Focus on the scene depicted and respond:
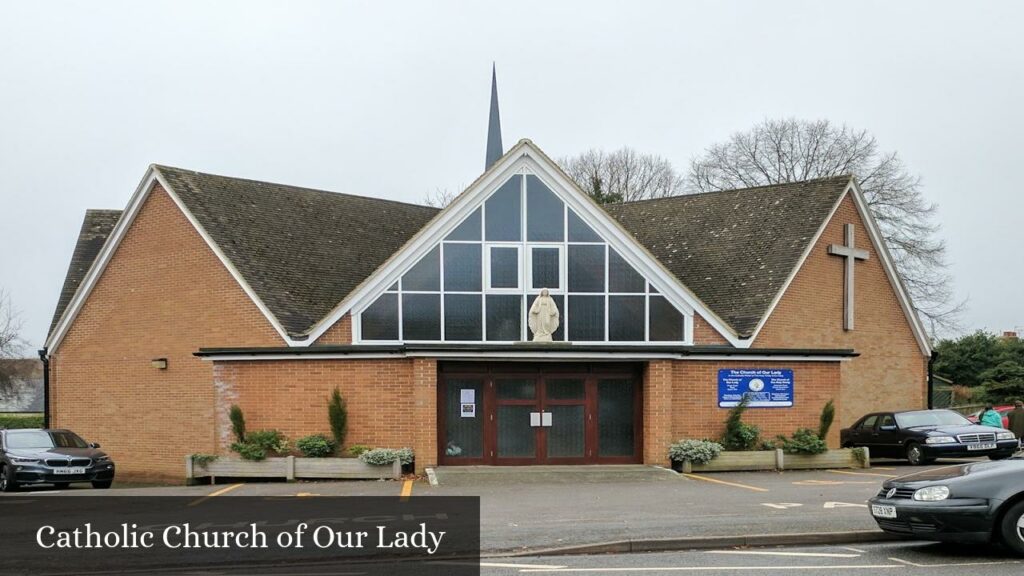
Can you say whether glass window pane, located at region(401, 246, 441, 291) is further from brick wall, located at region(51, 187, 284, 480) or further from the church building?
brick wall, located at region(51, 187, 284, 480)

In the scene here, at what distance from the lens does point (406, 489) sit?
2030 cm

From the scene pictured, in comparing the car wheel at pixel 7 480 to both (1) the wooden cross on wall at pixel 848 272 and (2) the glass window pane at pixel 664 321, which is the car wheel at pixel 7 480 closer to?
(2) the glass window pane at pixel 664 321

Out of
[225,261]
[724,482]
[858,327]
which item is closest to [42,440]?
[225,261]

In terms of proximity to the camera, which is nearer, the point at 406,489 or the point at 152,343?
the point at 406,489

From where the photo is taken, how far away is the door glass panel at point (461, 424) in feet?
77.7

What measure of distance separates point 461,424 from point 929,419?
12548 mm

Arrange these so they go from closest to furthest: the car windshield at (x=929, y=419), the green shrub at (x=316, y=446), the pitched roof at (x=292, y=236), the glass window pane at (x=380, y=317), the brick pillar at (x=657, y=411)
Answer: the green shrub at (x=316, y=446)
the brick pillar at (x=657, y=411)
the glass window pane at (x=380, y=317)
the car windshield at (x=929, y=419)
the pitched roof at (x=292, y=236)

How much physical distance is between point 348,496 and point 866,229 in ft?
65.7

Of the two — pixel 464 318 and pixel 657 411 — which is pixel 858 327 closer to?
pixel 657 411

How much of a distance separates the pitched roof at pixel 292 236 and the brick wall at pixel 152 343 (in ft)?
2.10

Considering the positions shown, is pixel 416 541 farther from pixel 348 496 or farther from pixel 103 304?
pixel 103 304

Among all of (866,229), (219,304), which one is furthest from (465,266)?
(866,229)

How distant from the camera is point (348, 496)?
19203 millimetres

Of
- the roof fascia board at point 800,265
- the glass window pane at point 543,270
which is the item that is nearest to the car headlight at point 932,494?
the glass window pane at point 543,270
